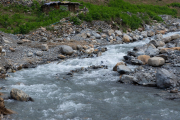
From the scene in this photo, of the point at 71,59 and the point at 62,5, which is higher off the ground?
the point at 62,5

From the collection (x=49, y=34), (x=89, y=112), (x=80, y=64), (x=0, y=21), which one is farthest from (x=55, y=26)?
(x=89, y=112)

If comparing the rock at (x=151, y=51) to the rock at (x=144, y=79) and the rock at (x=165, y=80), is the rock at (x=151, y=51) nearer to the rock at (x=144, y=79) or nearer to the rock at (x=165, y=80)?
the rock at (x=144, y=79)

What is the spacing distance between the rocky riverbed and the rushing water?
19.5 inches

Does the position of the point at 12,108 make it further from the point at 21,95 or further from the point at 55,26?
the point at 55,26

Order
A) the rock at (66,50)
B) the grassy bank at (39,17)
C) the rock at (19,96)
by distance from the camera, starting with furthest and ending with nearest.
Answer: the grassy bank at (39,17) < the rock at (66,50) < the rock at (19,96)

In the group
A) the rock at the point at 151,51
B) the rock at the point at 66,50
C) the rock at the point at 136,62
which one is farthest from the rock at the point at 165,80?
the rock at the point at 66,50

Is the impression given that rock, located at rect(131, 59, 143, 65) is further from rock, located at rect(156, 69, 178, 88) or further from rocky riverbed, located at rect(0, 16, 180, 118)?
rock, located at rect(156, 69, 178, 88)

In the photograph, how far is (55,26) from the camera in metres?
16.3

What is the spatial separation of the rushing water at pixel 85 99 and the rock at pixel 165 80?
47 cm

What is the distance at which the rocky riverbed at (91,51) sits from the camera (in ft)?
26.7

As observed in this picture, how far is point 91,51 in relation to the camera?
13.3 m

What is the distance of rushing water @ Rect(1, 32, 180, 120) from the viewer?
5.54 meters

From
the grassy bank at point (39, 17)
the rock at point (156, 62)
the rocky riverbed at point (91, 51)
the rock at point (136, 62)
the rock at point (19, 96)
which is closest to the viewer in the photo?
the rock at point (19, 96)

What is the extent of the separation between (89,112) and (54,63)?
6060mm
